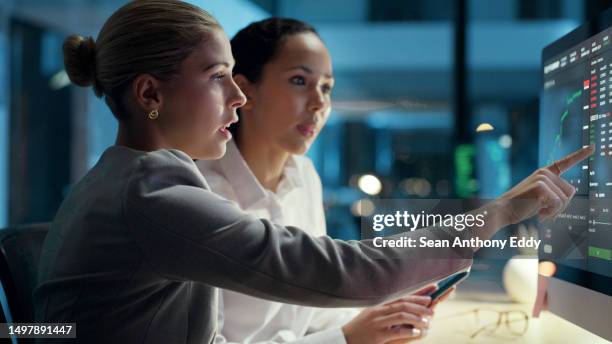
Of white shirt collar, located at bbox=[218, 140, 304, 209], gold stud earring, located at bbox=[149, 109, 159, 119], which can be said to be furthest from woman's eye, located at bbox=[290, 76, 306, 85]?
gold stud earring, located at bbox=[149, 109, 159, 119]

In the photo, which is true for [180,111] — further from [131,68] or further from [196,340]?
[196,340]

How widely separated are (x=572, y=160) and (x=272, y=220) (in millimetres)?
448

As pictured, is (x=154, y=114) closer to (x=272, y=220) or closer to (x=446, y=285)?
(x=272, y=220)

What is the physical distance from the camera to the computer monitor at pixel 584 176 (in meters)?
0.80

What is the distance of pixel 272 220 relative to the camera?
3.32 feet

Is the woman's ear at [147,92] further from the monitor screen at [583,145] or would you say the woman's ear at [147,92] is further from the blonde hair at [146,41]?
the monitor screen at [583,145]

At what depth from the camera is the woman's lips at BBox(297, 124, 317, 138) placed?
0.94 meters

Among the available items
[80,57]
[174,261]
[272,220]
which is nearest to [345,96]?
[272,220]

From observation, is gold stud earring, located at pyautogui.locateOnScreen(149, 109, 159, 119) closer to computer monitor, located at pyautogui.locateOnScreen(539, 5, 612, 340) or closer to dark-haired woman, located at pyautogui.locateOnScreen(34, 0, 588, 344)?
dark-haired woman, located at pyautogui.locateOnScreen(34, 0, 588, 344)

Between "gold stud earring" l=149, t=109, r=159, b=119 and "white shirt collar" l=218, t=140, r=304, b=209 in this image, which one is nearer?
"gold stud earring" l=149, t=109, r=159, b=119

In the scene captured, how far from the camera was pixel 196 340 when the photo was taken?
0.72 metres

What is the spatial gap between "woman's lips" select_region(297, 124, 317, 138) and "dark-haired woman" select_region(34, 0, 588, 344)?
0.20 metres

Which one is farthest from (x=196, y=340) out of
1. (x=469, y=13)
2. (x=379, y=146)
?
(x=469, y=13)

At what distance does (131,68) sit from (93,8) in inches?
78.8
